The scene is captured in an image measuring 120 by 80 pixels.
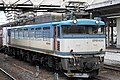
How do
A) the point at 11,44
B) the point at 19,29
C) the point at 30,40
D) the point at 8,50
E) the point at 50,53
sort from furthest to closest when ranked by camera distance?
the point at 8,50 < the point at 11,44 < the point at 19,29 < the point at 30,40 < the point at 50,53

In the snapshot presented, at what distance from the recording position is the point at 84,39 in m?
11.4

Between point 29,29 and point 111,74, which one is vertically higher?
point 29,29

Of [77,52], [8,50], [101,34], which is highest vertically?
[101,34]

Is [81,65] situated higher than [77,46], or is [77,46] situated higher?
[77,46]

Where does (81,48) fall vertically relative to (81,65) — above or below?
above

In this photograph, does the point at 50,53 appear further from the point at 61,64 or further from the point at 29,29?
the point at 29,29

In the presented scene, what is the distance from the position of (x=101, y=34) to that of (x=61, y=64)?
7.73 ft

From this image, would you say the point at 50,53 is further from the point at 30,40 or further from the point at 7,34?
the point at 7,34

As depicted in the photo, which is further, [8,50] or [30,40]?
[8,50]

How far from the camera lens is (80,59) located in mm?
11234

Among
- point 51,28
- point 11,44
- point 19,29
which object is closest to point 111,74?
point 51,28

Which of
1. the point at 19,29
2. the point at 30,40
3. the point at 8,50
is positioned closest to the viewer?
the point at 30,40

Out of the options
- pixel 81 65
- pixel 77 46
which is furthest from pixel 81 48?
pixel 81 65

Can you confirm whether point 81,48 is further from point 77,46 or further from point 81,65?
point 81,65
